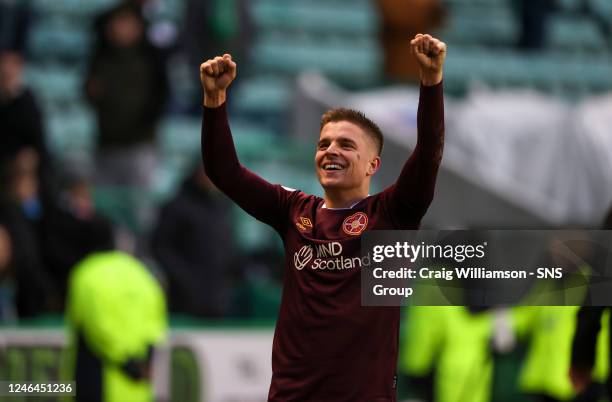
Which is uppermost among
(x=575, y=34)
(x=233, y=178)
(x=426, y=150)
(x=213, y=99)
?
(x=575, y=34)

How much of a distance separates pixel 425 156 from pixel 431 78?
0.24m

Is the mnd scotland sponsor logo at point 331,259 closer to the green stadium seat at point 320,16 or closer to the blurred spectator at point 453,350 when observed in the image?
the blurred spectator at point 453,350

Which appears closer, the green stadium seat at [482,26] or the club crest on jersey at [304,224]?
the club crest on jersey at [304,224]

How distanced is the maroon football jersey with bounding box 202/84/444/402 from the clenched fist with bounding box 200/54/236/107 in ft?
0.15

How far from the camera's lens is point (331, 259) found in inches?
174

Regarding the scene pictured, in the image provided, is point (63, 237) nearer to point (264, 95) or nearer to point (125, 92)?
point (125, 92)

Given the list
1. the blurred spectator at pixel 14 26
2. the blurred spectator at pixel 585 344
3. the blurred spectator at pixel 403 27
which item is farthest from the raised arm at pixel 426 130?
the blurred spectator at pixel 403 27

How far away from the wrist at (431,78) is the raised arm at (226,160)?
640mm

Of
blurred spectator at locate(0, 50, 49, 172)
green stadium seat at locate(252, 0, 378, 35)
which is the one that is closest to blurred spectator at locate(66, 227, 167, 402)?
blurred spectator at locate(0, 50, 49, 172)

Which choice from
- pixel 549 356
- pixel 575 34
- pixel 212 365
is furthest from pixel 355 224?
pixel 575 34

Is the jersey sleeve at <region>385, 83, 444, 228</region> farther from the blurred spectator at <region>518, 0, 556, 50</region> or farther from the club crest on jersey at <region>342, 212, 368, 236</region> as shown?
the blurred spectator at <region>518, 0, 556, 50</region>

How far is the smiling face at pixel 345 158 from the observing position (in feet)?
14.6

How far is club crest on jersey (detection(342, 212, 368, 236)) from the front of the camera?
442 centimetres

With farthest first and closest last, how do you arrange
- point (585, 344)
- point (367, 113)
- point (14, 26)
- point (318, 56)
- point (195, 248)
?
1. point (318, 56)
2. point (367, 113)
3. point (14, 26)
4. point (195, 248)
5. point (585, 344)
